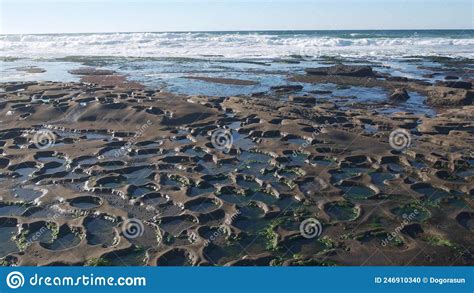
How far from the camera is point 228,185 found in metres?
14.4

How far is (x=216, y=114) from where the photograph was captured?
22.5 meters

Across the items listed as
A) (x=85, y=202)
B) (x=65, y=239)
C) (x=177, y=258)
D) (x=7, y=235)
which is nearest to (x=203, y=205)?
(x=177, y=258)

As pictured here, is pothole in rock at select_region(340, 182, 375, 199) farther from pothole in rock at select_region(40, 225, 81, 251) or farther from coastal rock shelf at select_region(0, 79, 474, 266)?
pothole in rock at select_region(40, 225, 81, 251)

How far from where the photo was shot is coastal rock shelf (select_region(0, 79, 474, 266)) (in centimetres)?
1089

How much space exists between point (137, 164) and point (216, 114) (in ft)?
23.2

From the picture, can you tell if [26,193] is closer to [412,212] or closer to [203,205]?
[203,205]

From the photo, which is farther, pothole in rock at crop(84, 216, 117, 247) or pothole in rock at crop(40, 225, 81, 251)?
pothole in rock at crop(84, 216, 117, 247)

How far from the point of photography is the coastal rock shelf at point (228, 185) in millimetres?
10891

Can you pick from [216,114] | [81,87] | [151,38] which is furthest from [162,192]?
[151,38]

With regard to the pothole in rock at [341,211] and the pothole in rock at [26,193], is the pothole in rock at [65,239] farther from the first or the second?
the pothole in rock at [341,211]

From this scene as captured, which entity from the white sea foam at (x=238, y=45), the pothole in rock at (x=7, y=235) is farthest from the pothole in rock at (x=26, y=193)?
the white sea foam at (x=238, y=45)

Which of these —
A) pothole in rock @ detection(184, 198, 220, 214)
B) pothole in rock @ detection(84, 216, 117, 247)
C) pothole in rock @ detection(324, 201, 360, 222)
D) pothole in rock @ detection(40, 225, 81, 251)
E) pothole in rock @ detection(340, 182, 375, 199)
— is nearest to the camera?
pothole in rock @ detection(40, 225, 81, 251)

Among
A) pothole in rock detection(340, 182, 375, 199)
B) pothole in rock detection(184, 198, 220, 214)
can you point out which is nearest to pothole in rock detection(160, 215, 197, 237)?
pothole in rock detection(184, 198, 220, 214)

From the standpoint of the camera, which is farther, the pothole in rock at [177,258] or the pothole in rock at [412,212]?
the pothole in rock at [412,212]
